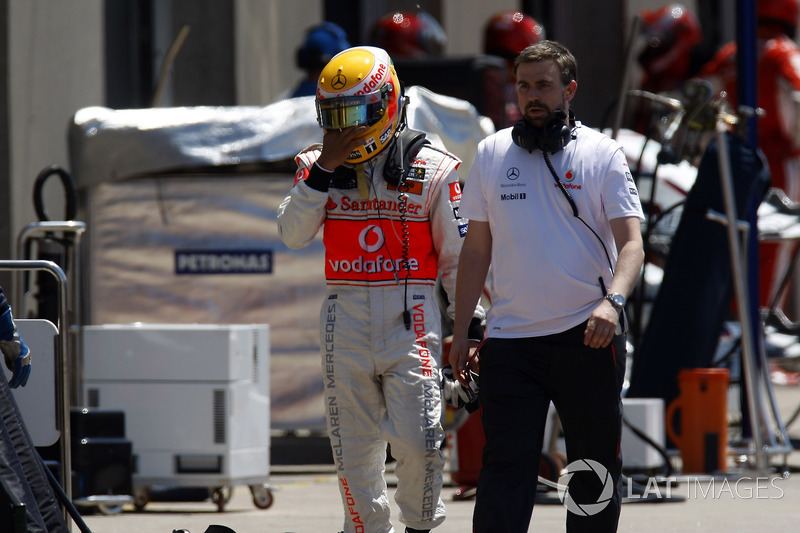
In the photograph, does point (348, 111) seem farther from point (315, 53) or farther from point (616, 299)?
point (315, 53)

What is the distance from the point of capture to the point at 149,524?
6.74 m

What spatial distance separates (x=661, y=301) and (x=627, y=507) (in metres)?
1.88

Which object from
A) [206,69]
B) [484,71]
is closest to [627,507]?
[484,71]

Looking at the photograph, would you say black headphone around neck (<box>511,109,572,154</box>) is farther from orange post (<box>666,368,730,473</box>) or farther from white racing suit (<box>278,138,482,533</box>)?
orange post (<box>666,368,730,473</box>)

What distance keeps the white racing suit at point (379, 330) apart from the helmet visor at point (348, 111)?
7.2 inches

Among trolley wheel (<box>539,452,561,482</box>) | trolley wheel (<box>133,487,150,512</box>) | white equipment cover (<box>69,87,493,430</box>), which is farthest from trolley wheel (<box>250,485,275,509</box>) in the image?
white equipment cover (<box>69,87,493,430</box>)

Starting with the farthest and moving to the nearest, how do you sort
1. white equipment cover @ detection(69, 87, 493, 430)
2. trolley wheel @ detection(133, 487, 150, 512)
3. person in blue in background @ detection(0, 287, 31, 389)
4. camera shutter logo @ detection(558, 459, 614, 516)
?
white equipment cover @ detection(69, 87, 493, 430) → trolley wheel @ detection(133, 487, 150, 512) → person in blue in background @ detection(0, 287, 31, 389) → camera shutter logo @ detection(558, 459, 614, 516)

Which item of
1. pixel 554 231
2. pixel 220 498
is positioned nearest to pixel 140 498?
pixel 220 498

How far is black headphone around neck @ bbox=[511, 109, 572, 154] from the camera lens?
4.58m

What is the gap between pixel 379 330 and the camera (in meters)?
4.92

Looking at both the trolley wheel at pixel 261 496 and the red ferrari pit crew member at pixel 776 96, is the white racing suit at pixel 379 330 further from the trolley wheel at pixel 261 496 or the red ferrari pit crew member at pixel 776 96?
the red ferrari pit crew member at pixel 776 96

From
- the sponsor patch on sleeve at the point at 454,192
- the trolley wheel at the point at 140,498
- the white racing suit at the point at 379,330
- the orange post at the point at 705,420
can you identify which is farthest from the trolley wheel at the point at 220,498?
the sponsor patch on sleeve at the point at 454,192

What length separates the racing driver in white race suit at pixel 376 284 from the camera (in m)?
4.90

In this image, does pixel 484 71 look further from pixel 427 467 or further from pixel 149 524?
pixel 427 467
